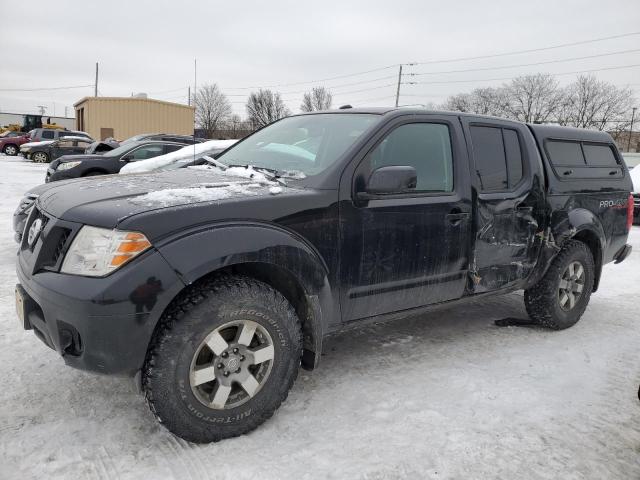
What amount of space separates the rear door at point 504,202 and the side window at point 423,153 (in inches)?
9.6

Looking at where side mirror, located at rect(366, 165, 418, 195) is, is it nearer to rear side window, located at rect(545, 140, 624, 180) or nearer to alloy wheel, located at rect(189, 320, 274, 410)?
alloy wheel, located at rect(189, 320, 274, 410)

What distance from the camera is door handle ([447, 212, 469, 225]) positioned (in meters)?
3.42

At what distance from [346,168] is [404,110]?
2.47 ft

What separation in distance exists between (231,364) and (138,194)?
3.23 feet

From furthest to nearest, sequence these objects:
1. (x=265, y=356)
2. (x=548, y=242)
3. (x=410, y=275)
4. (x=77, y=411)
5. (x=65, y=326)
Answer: (x=548, y=242) < (x=410, y=275) < (x=77, y=411) < (x=265, y=356) < (x=65, y=326)

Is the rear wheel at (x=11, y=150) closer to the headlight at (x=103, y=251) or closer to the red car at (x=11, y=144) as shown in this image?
the red car at (x=11, y=144)

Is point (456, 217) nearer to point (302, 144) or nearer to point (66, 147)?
point (302, 144)

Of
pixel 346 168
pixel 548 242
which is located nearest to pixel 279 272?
pixel 346 168

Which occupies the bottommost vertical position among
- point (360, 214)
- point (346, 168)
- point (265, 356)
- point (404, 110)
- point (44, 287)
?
point (265, 356)

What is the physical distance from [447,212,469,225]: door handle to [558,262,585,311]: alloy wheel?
4.92ft

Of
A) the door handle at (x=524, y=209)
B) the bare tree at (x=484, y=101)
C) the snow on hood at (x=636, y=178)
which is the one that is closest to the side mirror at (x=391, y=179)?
the door handle at (x=524, y=209)

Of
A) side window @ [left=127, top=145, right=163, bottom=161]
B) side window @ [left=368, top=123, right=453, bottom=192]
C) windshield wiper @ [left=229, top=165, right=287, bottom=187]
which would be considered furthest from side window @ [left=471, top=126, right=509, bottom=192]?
side window @ [left=127, top=145, right=163, bottom=161]

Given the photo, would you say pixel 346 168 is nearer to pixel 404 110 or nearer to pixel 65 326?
pixel 404 110

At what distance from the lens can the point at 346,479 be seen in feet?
7.71
